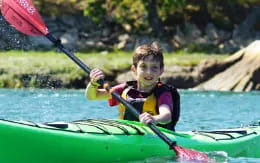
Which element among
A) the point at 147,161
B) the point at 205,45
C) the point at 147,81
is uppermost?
the point at 205,45

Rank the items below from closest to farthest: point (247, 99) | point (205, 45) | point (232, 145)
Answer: point (232, 145)
point (247, 99)
point (205, 45)

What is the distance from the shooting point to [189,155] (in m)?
6.94

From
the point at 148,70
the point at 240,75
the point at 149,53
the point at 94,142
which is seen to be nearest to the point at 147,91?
the point at 148,70

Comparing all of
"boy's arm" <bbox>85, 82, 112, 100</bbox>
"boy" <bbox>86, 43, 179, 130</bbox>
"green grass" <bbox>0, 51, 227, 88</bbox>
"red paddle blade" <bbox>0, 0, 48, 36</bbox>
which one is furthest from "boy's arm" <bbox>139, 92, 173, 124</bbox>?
"green grass" <bbox>0, 51, 227, 88</bbox>

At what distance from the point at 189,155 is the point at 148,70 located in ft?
Result: 2.78

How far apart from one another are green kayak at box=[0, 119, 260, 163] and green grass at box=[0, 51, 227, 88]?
49.2ft

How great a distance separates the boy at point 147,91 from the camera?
716 centimetres

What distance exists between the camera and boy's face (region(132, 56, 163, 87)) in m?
7.17

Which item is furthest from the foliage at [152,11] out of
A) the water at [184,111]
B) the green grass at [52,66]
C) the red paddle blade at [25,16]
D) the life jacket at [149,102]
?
the life jacket at [149,102]

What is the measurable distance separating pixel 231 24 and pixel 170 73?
25.4 feet

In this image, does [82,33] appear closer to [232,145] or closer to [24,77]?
[24,77]

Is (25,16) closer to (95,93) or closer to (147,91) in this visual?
(95,93)

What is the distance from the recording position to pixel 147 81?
7246mm

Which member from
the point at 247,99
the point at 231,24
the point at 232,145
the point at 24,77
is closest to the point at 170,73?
the point at 24,77
